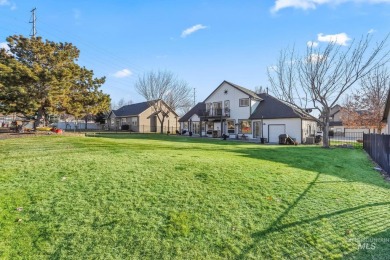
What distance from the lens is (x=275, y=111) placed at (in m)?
27.1

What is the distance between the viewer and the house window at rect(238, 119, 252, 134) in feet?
95.7

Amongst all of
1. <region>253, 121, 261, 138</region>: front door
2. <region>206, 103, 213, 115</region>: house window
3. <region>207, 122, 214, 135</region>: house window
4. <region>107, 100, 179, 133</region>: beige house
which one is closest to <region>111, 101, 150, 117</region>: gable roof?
<region>107, 100, 179, 133</region>: beige house

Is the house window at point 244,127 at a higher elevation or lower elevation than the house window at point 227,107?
lower

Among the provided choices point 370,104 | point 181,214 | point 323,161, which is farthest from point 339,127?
point 181,214

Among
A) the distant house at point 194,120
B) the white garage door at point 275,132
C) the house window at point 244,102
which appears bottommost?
the white garage door at point 275,132

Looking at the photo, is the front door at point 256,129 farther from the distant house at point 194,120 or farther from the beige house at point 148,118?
the beige house at point 148,118

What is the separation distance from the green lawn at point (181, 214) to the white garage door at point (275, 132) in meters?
19.4

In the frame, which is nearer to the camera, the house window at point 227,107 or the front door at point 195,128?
the house window at point 227,107

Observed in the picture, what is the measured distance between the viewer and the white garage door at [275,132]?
84.8ft

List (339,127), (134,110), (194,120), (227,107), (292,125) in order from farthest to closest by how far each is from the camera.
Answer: (339,127)
(134,110)
(194,120)
(227,107)
(292,125)

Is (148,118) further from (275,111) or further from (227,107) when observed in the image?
(275,111)

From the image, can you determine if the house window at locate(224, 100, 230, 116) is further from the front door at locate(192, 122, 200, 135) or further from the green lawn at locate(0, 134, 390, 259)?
the green lawn at locate(0, 134, 390, 259)

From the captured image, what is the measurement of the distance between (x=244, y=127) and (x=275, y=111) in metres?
4.23

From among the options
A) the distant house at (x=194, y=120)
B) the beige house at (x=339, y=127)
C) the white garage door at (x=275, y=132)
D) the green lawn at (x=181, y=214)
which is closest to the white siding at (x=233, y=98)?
the white garage door at (x=275, y=132)
